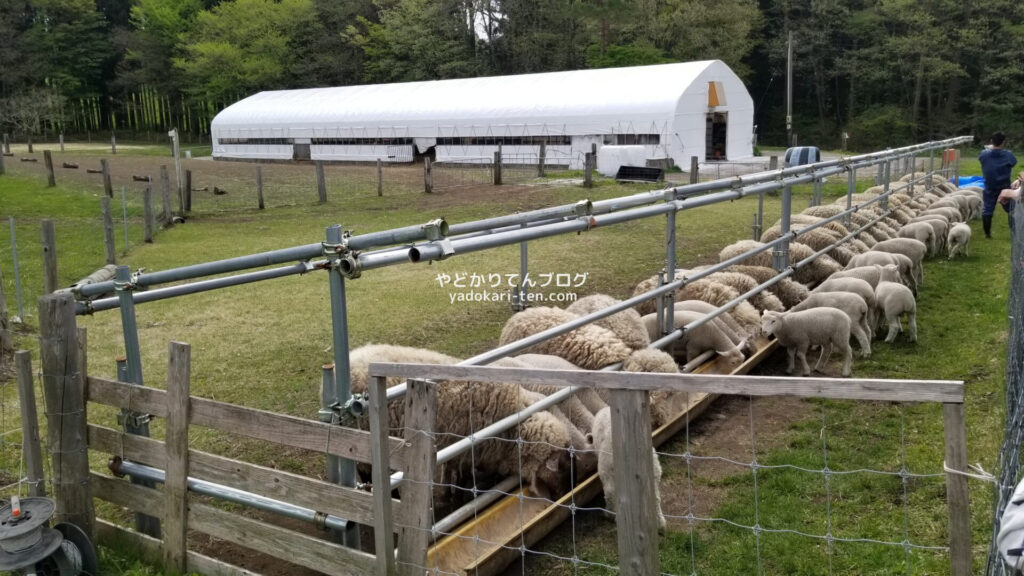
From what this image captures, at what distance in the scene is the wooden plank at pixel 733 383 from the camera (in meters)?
2.37

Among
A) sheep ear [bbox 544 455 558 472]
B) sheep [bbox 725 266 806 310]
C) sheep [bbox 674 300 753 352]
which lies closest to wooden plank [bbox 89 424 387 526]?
sheep ear [bbox 544 455 558 472]

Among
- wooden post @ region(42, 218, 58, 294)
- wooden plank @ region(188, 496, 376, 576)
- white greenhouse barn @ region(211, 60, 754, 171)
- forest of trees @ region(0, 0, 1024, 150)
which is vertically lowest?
wooden plank @ region(188, 496, 376, 576)

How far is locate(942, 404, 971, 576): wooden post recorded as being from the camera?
2357mm

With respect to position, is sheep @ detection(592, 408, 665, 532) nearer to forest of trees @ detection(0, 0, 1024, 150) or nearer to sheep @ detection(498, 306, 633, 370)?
sheep @ detection(498, 306, 633, 370)

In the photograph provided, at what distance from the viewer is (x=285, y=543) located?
3.67 m

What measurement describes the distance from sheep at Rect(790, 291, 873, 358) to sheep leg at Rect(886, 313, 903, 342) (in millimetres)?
427

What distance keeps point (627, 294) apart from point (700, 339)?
3450 mm

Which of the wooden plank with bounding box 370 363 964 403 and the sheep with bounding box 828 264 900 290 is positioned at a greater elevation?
the wooden plank with bounding box 370 363 964 403

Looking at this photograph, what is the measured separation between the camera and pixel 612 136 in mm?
31875

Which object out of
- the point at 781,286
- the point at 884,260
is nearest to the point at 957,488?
the point at 781,286

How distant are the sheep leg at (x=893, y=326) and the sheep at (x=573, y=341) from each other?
3.41m

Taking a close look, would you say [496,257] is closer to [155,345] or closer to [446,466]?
[155,345]

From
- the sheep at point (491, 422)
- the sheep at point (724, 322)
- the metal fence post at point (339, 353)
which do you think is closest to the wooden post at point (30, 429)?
the metal fence post at point (339, 353)

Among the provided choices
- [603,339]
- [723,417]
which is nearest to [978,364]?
[723,417]
